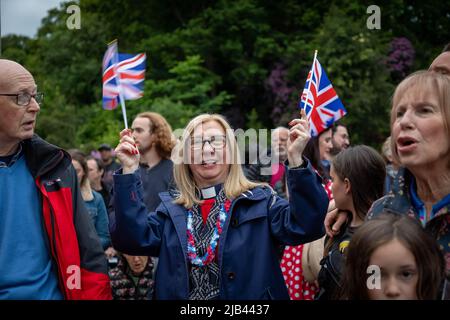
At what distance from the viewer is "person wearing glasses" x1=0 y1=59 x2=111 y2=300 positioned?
3104 mm

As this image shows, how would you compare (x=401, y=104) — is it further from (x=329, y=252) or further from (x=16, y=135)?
Answer: (x=16, y=135)

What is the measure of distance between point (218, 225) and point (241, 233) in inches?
5.2

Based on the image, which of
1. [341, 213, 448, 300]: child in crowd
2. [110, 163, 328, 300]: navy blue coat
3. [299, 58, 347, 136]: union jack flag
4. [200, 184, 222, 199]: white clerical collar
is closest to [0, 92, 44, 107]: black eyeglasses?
[110, 163, 328, 300]: navy blue coat

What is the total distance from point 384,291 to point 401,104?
2.44 feet

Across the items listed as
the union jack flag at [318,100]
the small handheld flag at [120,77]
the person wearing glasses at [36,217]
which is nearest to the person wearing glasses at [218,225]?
the person wearing glasses at [36,217]

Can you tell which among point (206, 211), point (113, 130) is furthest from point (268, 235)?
point (113, 130)

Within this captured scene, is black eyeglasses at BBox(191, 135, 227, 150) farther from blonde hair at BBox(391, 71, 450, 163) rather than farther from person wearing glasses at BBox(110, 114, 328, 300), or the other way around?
blonde hair at BBox(391, 71, 450, 163)

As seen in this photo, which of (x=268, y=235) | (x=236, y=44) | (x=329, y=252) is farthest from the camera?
(x=236, y=44)

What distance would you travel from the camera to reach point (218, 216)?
3273 millimetres

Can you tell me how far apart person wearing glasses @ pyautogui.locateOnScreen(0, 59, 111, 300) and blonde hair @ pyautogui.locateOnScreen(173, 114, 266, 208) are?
1.76 feet

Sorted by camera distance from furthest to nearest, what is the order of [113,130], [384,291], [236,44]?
1. [236,44]
2. [113,130]
3. [384,291]

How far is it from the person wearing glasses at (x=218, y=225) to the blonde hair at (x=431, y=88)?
517 millimetres

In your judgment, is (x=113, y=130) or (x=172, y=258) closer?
(x=172, y=258)

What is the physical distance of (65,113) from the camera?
20.7 metres
